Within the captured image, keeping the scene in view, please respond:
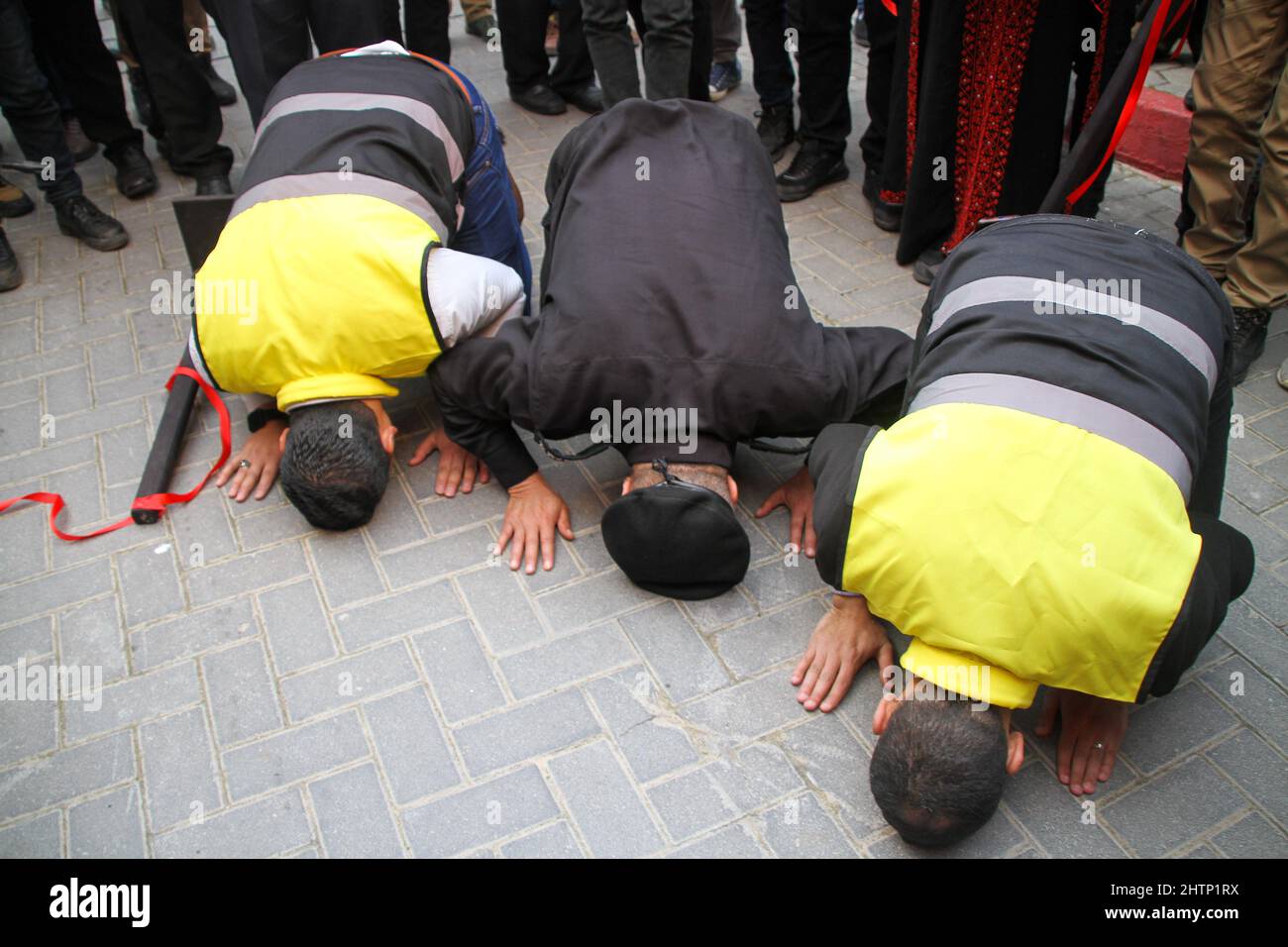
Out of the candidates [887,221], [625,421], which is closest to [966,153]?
[887,221]

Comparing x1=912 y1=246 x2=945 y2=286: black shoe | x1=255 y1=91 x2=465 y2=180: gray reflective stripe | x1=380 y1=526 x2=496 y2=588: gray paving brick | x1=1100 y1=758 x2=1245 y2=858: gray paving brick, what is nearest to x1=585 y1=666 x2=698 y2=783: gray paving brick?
x1=380 y1=526 x2=496 y2=588: gray paving brick

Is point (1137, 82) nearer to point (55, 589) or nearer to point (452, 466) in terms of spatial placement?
point (452, 466)

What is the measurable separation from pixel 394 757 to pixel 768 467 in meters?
1.42

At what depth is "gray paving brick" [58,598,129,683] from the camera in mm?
2688

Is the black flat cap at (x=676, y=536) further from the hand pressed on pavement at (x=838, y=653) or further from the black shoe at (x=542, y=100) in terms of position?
the black shoe at (x=542, y=100)

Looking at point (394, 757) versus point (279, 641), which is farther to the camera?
point (279, 641)

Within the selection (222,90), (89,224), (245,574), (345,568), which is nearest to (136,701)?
(245,574)

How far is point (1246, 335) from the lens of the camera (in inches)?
133

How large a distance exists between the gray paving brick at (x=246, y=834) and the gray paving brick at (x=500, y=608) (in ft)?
2.06

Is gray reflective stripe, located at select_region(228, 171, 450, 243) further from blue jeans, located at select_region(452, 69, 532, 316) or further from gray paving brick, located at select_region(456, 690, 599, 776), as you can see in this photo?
gray paving brick, located at select_region(456, 690, 599, 776)

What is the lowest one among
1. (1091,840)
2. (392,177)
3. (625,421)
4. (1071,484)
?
(1091,840)

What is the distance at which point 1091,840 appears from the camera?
2.25 metres

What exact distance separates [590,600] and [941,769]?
112 cm
